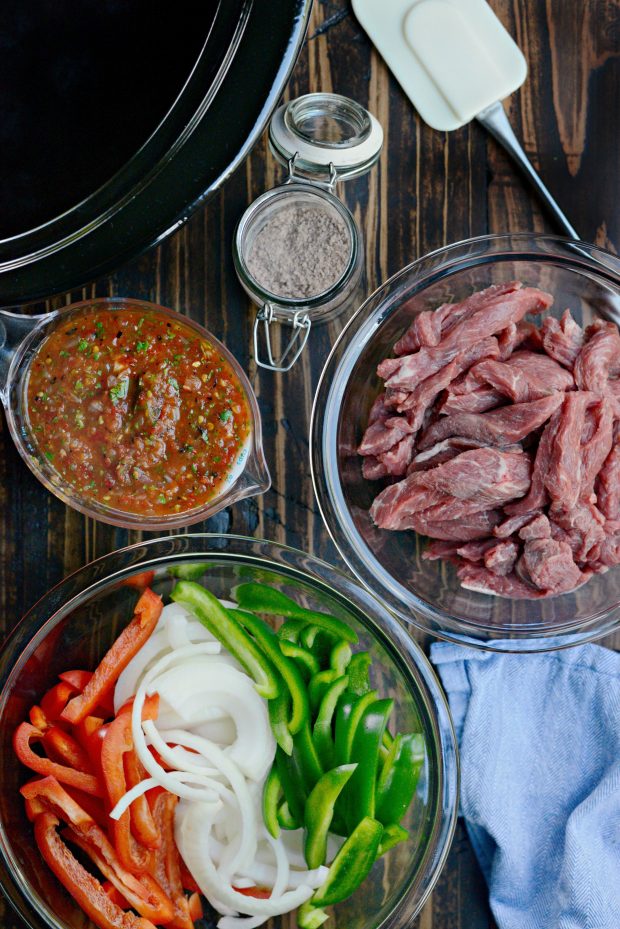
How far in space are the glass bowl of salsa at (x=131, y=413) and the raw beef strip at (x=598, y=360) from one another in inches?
28.8

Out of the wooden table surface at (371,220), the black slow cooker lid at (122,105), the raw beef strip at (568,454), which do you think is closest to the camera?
the black slow cooker lid at (122,105)

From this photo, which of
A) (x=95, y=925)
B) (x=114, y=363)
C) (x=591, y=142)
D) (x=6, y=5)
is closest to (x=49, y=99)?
(x=6, y=5)

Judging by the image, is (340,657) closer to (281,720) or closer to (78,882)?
(281,720)

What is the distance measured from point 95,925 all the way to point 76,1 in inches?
76.2

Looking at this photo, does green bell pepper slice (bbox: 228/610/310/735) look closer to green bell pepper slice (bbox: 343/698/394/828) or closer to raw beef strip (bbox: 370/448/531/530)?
green bell pepper slice (bbox: 343/698/394/828)

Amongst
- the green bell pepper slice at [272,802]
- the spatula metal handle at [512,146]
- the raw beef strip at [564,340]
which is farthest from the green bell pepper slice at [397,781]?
the spatula metal handle at [512,146]

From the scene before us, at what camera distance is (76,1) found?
0.88 metres

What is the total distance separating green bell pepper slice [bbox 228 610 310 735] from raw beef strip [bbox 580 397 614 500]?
2.45ft

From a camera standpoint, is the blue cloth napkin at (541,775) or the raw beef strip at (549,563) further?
the blue cloth napkin at (541,775)

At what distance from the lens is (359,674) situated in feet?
6.30

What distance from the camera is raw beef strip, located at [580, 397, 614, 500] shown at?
5.84 ft

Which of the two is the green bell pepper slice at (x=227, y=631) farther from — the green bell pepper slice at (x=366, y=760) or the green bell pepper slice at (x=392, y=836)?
the green bell pepper slice at (x=392, y=836)

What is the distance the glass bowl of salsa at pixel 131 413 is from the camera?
187cm

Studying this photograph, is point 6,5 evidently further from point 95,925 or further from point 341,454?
point 95,925
